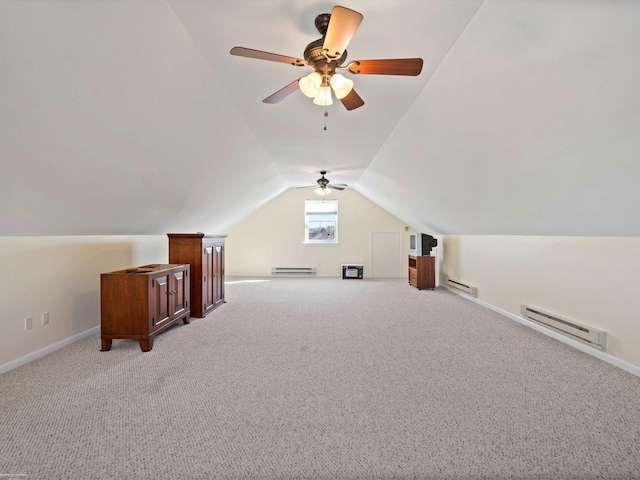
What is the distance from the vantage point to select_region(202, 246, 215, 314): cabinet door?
16.5 ft

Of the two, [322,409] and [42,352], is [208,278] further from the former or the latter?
[322,409]

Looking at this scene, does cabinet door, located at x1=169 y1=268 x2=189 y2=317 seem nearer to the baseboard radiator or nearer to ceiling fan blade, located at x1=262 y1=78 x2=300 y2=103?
ceiling fan blade, located at x1=262 y1=78 x2=300 y2=103

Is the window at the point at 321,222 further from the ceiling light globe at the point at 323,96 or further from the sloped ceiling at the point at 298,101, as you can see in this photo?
the ceiling light globe at the point at 323,96

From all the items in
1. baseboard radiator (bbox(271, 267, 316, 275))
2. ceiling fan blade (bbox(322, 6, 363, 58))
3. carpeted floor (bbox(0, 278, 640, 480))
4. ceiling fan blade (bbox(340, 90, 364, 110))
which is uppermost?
ceiling fan blade (bbox(322, 6, 363, 58))

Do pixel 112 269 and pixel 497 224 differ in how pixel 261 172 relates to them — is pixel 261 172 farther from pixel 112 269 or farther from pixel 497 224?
pixel 497 224

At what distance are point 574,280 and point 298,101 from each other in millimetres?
3655

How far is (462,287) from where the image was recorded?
Result: 6562mm

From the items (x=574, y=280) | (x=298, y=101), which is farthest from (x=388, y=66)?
(x=574, y=280)

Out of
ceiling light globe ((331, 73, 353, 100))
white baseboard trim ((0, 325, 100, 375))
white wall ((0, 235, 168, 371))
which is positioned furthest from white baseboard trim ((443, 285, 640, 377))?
white baseboard trim ((0, 325, 100, 375))

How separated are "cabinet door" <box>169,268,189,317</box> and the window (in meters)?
5.16

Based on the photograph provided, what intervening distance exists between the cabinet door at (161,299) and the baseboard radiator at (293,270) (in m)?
5.30

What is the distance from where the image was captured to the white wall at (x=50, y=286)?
303cm

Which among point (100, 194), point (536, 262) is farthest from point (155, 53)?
point (536, 262)

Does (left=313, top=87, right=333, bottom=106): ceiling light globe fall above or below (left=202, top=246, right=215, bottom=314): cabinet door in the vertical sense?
above
